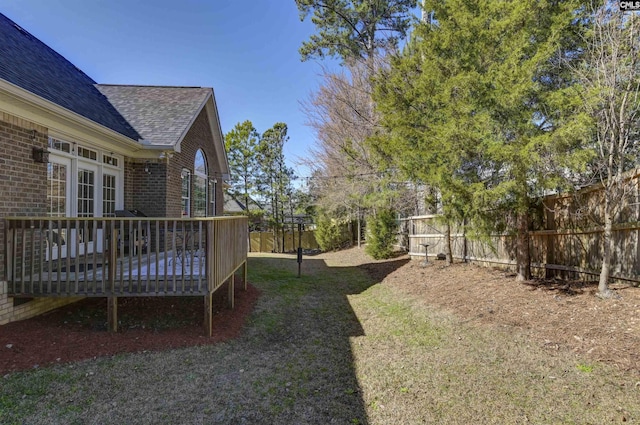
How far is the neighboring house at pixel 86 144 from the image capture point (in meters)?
5.09

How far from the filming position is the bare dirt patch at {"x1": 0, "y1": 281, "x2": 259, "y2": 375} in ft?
14.0

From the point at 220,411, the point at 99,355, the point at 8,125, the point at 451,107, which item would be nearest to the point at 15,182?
the point at 8,125

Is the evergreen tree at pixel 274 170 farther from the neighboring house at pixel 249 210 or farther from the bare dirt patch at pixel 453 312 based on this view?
the bare dirt patch at pixel 453 312

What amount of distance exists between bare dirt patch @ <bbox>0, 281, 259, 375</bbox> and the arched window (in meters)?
5.03

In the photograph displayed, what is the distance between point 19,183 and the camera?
520 centimetres

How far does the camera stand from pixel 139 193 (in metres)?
8.60

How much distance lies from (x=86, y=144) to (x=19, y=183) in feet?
6.31

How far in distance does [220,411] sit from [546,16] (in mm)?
8017

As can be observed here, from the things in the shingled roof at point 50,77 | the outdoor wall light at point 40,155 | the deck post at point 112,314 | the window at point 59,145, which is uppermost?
the shingled roof at point 50,77

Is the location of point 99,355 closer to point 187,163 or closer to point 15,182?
point 15,182

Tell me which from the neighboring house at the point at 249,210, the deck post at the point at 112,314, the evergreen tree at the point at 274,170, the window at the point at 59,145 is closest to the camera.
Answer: the deck post at the point at 112,314

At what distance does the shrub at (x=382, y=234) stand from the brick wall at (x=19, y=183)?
11123 mm

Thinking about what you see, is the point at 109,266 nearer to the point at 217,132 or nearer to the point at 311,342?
the point at 311,342

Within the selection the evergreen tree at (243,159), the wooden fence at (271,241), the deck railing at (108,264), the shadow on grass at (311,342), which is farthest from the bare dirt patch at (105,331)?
the evergreen tree at (243,159)
